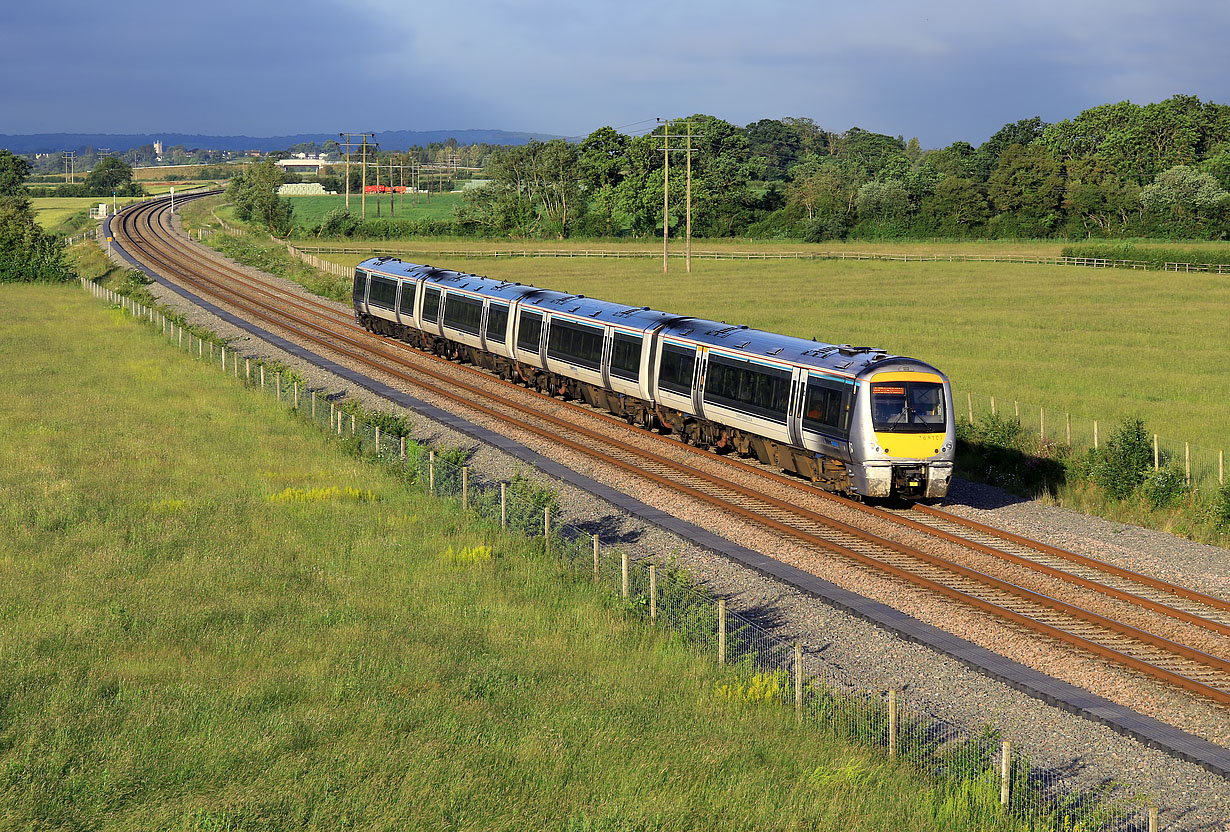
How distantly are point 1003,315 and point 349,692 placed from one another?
63.3 meters

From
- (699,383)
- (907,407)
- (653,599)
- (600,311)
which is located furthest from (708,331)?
(653,599)

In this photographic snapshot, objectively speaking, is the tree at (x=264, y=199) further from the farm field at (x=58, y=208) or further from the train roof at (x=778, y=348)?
the train roof at (x=778, y=348)

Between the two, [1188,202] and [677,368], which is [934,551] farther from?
[1188,202]

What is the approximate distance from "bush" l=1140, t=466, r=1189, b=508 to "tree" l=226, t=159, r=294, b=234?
12106 centimetres

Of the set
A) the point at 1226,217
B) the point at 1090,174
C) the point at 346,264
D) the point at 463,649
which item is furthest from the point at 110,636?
the point at 1090,174

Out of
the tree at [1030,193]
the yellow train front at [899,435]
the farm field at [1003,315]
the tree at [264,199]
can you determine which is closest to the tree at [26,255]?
the farm field at [1003,315]

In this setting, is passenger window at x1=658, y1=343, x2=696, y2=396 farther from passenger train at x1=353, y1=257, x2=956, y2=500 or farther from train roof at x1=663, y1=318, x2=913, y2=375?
train roof at x1=663, y1=318, x2=913, y2=375

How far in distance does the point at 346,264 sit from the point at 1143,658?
92.1m

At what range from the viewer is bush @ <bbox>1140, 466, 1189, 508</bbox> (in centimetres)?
2633

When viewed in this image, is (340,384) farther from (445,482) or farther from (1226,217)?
(1226,217)

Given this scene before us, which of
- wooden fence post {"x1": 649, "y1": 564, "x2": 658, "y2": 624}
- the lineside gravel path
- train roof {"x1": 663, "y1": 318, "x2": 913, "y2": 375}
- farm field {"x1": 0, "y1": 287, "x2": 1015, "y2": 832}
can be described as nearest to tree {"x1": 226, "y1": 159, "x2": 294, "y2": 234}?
train roof {"x1": 663, "y1": 318, "x2": 913, "y2": 375}

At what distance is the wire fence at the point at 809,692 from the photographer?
1225 cm

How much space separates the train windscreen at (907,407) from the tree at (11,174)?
15679cm

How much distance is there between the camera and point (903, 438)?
82.8ft
